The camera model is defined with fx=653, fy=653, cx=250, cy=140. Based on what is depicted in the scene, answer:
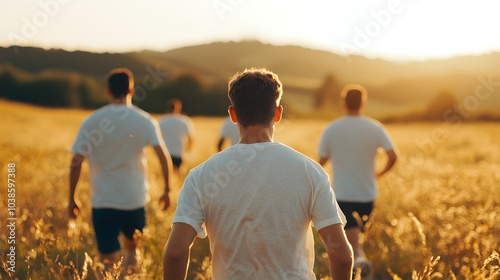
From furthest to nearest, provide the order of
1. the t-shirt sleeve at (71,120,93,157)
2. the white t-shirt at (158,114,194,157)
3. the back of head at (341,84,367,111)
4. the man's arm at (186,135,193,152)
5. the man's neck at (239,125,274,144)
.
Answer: the man's arm at (186,135,193,152) → the white t-shirt at (158,114,194,157) → the back of head at (341,84,367,111) → the t-shirt sleeve at (71,120,93,157) → the man's neck at (239,125,274,144)

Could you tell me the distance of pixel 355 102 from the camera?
6.83 m

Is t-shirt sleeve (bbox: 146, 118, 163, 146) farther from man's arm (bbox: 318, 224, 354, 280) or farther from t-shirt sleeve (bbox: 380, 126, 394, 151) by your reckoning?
man's arm (bbox: 318, 224, 354, 280)

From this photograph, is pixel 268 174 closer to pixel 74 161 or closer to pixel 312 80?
pixel 74 161

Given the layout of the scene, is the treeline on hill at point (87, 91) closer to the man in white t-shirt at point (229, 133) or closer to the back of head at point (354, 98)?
the man in white t-shirt at point (229, 133)

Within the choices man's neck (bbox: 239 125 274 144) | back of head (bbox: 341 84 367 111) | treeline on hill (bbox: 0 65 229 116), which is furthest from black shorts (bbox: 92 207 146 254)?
treeline on hill (bbox: 0 65 229 116)

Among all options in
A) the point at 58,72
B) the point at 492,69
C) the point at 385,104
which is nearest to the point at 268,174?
the point at 58,72

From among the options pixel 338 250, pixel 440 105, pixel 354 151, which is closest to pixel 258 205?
pixel 338 250

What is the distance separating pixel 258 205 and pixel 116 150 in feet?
11.7

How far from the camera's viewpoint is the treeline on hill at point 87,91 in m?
60.8

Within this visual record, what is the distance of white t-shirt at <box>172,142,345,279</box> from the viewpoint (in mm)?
2764

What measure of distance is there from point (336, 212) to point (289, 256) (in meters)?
0.29

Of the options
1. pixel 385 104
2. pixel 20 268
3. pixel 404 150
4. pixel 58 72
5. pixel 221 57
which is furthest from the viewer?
pixel 221 57

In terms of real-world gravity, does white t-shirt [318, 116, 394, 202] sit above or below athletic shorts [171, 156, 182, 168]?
above

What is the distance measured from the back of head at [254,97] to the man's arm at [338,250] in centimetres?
54
